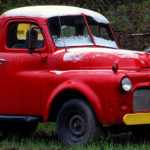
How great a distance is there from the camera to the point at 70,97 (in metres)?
7.35

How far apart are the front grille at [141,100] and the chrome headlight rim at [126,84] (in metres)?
0.18

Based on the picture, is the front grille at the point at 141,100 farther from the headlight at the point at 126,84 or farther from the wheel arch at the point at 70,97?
the wheel arch at the point at 70,97

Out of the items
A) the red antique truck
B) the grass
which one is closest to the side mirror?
the red antique truck

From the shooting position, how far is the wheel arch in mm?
6805

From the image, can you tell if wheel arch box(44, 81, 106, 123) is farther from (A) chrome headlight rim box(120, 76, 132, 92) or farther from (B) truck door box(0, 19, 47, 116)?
(A) chrome headlight rim box(120, 76, 132, 92)

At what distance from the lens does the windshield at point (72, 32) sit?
7.79m

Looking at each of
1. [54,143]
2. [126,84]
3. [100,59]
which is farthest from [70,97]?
[126,84]

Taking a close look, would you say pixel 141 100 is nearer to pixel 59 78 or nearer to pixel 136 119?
pixel 136 119

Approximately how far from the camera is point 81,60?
7.33m

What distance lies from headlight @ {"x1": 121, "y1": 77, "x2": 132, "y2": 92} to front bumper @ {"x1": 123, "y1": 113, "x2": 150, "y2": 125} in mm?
346

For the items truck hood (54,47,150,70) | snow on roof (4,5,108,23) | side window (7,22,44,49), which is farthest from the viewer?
side window (7,22,44,49)

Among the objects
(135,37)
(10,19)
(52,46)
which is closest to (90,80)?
(52,46)

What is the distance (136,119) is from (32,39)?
2044mm

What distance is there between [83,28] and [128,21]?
6497mm
